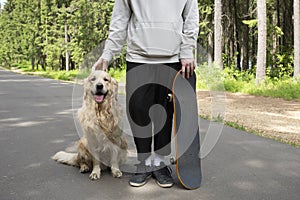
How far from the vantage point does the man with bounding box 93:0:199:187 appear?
336 centimetres

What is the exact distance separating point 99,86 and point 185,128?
0.92 meters

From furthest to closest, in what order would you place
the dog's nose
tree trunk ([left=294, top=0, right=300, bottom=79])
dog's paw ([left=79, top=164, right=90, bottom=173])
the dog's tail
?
1. tree trunk ([left=294, top=0, right=300, bottom=79])
2. the dog's tail
3. dog's paw ([left=79, top=164, right=90, bottom=173])
4. the dog's nose

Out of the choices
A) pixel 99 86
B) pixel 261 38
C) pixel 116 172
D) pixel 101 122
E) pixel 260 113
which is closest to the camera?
pixel 99 86

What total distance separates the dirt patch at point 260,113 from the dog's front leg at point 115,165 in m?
Answer: 1.58

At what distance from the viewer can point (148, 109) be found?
3.56 metres

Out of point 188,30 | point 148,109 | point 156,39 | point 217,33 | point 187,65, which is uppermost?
point 217,33

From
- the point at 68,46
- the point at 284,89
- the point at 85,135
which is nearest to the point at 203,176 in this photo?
the point at 85,135

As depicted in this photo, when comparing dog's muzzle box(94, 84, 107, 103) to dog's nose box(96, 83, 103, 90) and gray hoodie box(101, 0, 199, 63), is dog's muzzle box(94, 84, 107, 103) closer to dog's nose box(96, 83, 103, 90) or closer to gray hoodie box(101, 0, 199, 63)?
dog's nose box(96, 83, 103, 90)

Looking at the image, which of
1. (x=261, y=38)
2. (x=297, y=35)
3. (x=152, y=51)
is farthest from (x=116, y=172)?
(x=297, y=35)

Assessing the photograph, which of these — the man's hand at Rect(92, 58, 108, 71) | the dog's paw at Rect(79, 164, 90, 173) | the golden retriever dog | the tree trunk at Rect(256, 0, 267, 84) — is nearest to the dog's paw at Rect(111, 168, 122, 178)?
the golden retriever dog

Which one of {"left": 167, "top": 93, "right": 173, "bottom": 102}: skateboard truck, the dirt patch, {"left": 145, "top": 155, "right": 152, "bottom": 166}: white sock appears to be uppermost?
{"left": 167, "top": 93, "right": 173, "bottom": 102}: skateboard truck

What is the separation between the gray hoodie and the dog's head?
21 cm

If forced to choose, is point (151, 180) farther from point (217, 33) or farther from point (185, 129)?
point (217, 33)

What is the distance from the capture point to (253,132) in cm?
633
